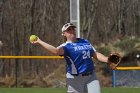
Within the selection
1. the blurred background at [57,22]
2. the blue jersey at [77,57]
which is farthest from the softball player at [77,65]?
the blurred background at [57,22]

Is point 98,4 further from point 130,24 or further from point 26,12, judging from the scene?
point 26,12

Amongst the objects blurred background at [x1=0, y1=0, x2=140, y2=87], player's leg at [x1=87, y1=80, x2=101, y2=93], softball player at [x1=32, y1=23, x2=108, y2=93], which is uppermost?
blurred background at [x1=0, y1=0, x2=140, y2=87]

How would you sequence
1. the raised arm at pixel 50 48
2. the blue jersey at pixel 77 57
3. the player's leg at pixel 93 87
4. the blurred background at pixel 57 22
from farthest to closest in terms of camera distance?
the blurred background at pixel 57 22, the blue jersey at pixel 77 57, the player's leg at pixel 93 87, the raised arm at pixel 50 48

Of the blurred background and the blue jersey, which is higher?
the blurred background

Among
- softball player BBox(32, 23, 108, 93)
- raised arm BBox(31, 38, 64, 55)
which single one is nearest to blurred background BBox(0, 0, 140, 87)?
softball player BBox(32, 23, 108, 93)

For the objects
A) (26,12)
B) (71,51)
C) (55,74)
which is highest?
(26,12)

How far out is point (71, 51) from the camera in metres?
6.15

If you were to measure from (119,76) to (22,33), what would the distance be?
7.73 metres

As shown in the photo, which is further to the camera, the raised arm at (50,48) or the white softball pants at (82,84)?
the white softball pants at (82,84)

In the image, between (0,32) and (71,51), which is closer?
(71,51)

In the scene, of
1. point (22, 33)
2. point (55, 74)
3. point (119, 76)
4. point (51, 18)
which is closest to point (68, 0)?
point (51, 18)

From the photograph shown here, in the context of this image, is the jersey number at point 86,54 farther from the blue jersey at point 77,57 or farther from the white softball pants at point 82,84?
the white softball pants at point 82,84

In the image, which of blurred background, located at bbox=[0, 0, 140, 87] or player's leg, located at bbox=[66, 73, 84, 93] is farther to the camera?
blurred background, located at bbox=[0, 0, 140, 87]

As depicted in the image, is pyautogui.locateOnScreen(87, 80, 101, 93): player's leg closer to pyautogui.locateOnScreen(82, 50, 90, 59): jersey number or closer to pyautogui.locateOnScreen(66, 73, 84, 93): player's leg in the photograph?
pyautogui.locateOnScreen(66, 73, 84, 93): player's leg
